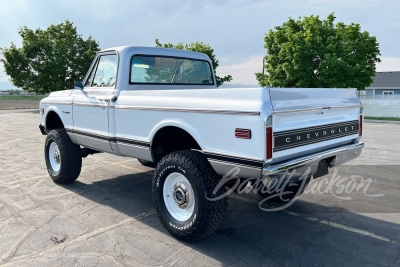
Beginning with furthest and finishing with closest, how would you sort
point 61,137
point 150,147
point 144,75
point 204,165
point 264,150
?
1. point 61,137
2. point 144,75
3. point 150,147
4. point 204,165
5. point 264,150

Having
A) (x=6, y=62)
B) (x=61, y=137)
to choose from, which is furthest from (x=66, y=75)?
(x=61, y=137)

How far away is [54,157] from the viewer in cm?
576

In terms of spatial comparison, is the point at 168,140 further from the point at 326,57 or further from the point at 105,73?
the point at 326,57

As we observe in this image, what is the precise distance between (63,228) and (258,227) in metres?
2.24

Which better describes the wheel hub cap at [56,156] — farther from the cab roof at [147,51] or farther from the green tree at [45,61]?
the green tree at [45,61]

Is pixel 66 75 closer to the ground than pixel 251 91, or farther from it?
farther from it

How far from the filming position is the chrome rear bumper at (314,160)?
2920 mm

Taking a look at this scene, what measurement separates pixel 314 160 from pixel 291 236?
896 mm

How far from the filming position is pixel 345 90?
157 inches

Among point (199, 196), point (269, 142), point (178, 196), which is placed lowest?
point (178, 196)

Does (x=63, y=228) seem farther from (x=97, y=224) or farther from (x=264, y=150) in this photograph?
(x=264, y=150)

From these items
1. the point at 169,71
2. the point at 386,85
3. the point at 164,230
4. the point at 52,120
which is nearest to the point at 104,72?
the point at 169,71

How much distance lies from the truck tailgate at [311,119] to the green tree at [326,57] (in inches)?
899

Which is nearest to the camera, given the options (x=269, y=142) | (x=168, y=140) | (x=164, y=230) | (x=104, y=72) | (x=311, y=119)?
(x=269, y=142)
